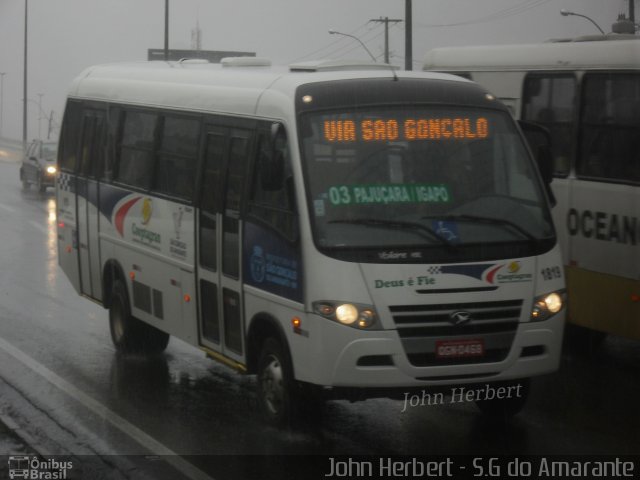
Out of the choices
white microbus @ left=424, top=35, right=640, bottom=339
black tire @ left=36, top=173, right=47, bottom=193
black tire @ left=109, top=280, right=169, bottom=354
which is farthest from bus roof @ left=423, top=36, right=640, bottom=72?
black tire @ left=36, top=173, right=47, bottom=193

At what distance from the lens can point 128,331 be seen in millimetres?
12555

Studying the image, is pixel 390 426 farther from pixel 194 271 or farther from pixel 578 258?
pixel 578 258

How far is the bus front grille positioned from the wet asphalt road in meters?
0.62

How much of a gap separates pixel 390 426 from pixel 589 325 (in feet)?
10.0

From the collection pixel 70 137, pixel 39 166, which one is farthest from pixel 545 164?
pixel 39 166

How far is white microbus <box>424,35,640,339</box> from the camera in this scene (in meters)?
11.1

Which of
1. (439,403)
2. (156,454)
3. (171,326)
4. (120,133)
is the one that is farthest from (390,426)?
(120,133)

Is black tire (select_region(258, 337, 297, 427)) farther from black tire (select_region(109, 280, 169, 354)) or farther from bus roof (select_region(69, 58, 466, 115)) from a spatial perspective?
black tire (select_region(109, 280, 169, 354))

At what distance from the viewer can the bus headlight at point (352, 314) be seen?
8.48m

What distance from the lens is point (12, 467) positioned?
823 centimetres

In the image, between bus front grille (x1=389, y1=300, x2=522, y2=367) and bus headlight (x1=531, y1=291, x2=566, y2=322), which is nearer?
bus front grille (x1=389, y1=300, x2=522, y2=367)

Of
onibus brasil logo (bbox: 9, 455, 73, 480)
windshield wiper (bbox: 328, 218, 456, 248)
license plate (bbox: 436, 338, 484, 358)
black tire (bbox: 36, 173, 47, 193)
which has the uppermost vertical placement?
windshield wiper (bbox: 328, 218, 456, 248)

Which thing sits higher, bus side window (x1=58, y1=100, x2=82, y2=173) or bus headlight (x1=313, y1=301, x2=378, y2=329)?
bus side window (x1=58, y1=100, x2=82, y2=173)

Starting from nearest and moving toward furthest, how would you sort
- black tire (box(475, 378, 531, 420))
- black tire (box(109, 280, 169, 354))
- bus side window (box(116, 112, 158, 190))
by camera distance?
black tire (box(475, 378, 531, 420))
bus side window (box(116, 112, 158, 190))
black tire (box(109, 280, 169, 354))
